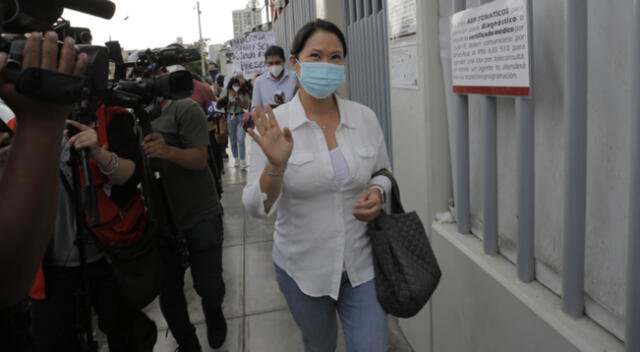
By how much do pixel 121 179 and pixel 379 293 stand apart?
4.38 feet

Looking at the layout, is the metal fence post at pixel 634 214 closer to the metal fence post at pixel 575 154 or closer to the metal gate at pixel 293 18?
the metal fence post at pixel 575 154

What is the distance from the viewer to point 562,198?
197 centimetres

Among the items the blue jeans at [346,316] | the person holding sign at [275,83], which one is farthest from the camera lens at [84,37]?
the person holding sign at [275,83]

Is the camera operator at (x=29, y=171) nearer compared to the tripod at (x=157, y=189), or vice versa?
the camera operator at (x=29, y=171)

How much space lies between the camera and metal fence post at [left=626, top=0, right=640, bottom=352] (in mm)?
1458

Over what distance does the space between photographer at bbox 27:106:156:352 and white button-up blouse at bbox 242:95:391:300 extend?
0.73 meters

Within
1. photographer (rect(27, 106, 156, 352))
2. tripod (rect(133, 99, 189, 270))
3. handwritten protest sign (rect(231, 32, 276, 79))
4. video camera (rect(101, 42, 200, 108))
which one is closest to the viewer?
photographer (rect(27, 106, 156, 352))

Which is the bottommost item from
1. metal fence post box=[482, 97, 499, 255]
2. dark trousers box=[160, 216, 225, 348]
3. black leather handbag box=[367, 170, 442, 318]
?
dark trousers box=[160, 216, 225, 348]

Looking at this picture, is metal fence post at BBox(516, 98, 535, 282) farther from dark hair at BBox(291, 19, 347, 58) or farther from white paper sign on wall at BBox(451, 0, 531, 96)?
dark hair at BBox(291, 19, 347, 58)

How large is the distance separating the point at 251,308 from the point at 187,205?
1.40 metres

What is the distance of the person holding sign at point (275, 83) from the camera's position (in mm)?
6957

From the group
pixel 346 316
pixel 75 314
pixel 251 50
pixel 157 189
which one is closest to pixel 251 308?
pixel 157 189

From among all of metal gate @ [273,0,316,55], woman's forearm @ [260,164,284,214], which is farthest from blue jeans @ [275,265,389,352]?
metal gate @ [273,0,316,55]

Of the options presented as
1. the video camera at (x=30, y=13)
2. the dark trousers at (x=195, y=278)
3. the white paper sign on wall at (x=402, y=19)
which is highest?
the white paper sign on wall at (x=402, y=19)
